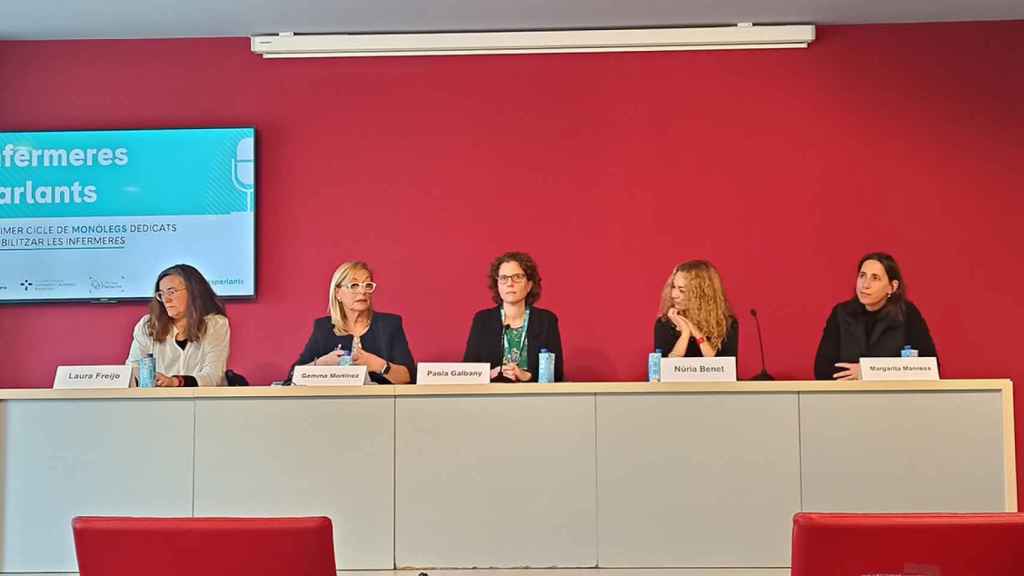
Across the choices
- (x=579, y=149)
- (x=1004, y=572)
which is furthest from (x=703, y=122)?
(x=1004, y=572)

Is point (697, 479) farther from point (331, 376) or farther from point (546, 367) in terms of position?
point (331, 376)

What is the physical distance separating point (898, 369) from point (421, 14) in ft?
9.47

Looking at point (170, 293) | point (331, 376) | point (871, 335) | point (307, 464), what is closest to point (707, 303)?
point (871, 335)

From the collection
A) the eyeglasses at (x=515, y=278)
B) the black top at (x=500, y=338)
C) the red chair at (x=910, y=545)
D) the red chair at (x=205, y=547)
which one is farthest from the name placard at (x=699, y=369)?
the red chair at (x=205, y=547)

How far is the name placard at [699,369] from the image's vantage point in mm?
3387

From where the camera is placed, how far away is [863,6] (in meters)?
5.25

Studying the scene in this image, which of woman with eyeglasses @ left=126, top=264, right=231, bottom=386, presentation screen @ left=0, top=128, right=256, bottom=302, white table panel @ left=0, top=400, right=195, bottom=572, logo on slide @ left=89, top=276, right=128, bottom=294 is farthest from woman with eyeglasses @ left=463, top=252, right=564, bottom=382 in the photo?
logo on slide @ left=89, top=276, right=128, bottom=294

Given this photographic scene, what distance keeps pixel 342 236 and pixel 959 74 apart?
3.12 meters

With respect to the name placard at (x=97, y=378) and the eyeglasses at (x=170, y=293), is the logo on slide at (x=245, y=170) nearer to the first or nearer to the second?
the eyeglasses at (x=170, y=293)

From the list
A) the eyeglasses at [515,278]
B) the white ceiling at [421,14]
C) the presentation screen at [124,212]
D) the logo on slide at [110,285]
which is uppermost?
the white ceiling at [421,14]

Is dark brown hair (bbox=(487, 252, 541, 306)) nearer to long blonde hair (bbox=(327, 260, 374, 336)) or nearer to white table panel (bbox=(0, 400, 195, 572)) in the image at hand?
long blonde hair (bbox=(327, 260, 374, 336))

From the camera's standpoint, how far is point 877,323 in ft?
14.5

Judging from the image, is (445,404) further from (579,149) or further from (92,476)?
(579,149)

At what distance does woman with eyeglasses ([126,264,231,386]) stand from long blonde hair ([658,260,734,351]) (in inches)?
71.0
